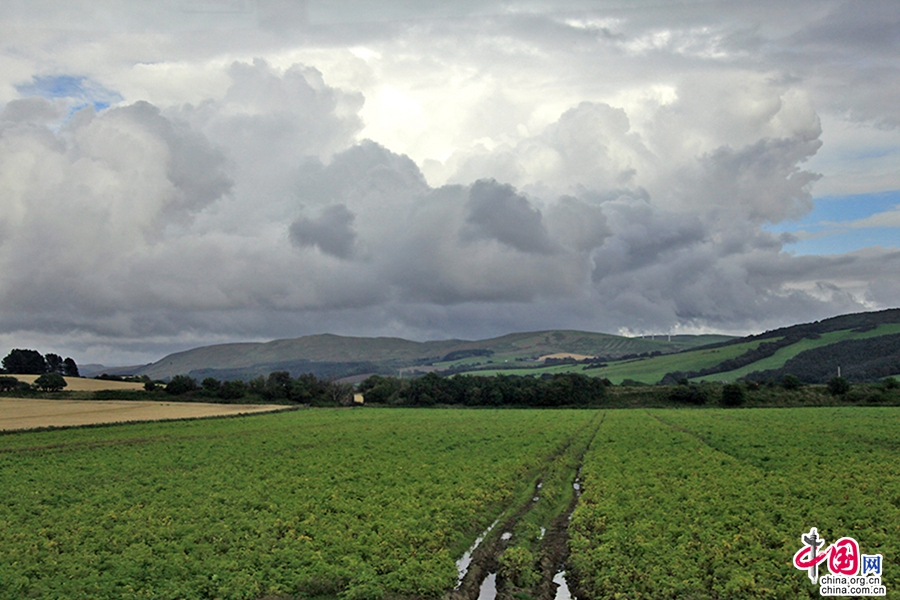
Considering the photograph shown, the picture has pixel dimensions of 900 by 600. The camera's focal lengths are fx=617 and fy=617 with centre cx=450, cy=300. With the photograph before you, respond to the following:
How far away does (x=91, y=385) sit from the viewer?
13725cm

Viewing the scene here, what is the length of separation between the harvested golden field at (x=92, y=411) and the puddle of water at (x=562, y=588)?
7608 centimetres

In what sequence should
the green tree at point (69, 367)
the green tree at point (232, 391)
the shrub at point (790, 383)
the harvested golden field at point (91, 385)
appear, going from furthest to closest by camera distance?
1. the green tree at point (69, 367)
2. the green tree at point (232, 391)
3. the harvested golden field at point (91, 385)
4. the shrub at point (790, 383)

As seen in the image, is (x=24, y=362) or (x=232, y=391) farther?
(x=24, y=362)

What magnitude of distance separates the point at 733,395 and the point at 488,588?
112 meters

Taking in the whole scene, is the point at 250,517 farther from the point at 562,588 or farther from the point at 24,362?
the point at 24,362

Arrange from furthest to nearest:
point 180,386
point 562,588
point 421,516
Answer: point 180,386
point 421,516
point 562,588

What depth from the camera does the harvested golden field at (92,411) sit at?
8252cm

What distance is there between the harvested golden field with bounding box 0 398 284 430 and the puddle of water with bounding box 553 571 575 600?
76.1m

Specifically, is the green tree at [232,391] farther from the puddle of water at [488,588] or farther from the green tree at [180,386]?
the puddle of water at [488,588]

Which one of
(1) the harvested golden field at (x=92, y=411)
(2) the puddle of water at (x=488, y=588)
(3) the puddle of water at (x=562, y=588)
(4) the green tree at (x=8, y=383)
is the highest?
(4) the green tree at (x=8, y=383)

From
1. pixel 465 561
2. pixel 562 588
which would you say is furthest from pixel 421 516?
pixel 562 588

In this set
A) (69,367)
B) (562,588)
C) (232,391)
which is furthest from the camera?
(69,367)

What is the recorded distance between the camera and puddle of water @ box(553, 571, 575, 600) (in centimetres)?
1877

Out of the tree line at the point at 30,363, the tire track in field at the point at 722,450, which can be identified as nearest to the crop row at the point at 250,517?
the tire track in field at the point at 722,450
